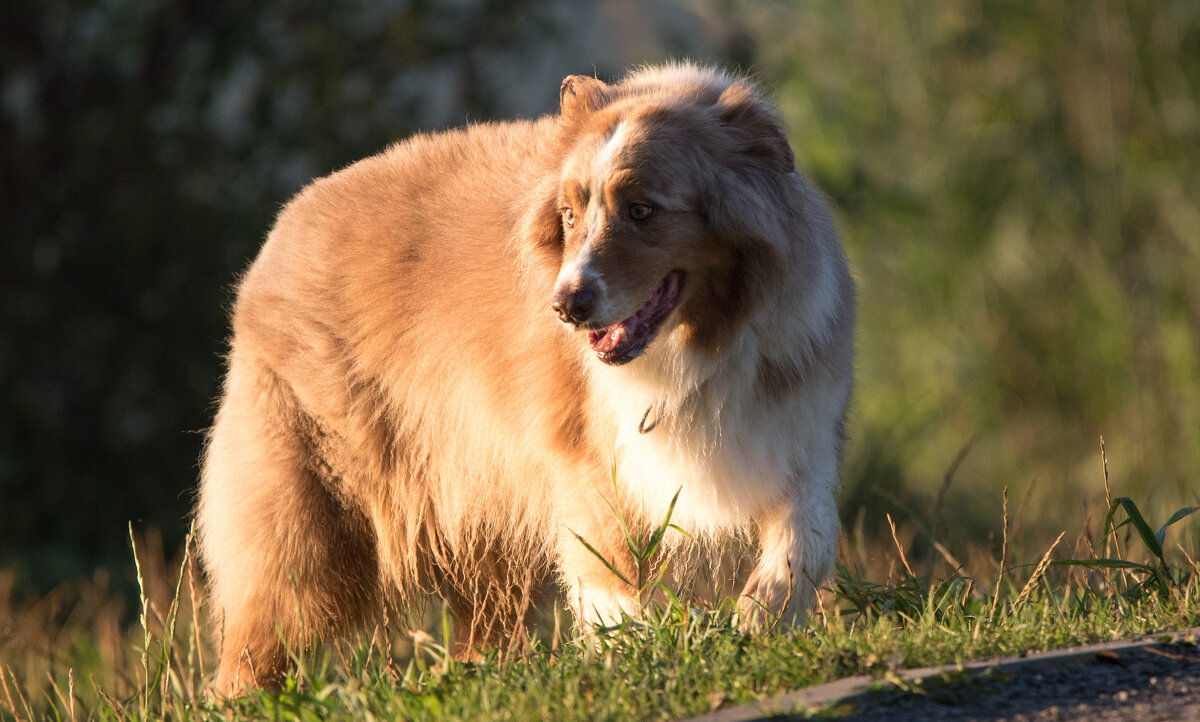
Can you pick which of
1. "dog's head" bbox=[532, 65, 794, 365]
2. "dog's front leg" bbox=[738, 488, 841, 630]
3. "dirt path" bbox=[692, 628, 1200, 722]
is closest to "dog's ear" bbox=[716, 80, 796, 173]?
"dog's head" bbox=[532, 65, 794, 365]

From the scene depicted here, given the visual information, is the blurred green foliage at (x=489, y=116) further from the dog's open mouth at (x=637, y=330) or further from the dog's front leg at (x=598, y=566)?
the dog's open mouth at (x=637, y=330)

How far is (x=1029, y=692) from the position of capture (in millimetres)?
2920

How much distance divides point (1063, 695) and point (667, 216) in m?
1.69

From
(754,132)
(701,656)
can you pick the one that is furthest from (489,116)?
(701,656)

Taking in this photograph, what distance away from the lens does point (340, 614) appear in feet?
16.4

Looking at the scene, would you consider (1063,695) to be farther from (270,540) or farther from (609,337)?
(270,540)

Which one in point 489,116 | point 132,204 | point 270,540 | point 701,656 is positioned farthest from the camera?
point 489,116

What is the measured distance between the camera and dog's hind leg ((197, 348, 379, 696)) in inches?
190

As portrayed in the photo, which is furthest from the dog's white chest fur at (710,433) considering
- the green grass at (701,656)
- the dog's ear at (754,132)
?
the dog's ear at (754,132)

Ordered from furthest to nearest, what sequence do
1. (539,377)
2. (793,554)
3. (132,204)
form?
(132,204), (539,377), (793,554)

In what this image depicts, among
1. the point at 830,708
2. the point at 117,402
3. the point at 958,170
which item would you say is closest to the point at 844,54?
the point at 958,170

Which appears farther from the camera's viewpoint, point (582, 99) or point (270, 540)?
point (270, 540)

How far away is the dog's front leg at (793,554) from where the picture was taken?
3844 millimetres

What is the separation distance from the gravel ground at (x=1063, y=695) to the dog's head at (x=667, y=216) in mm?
1351
